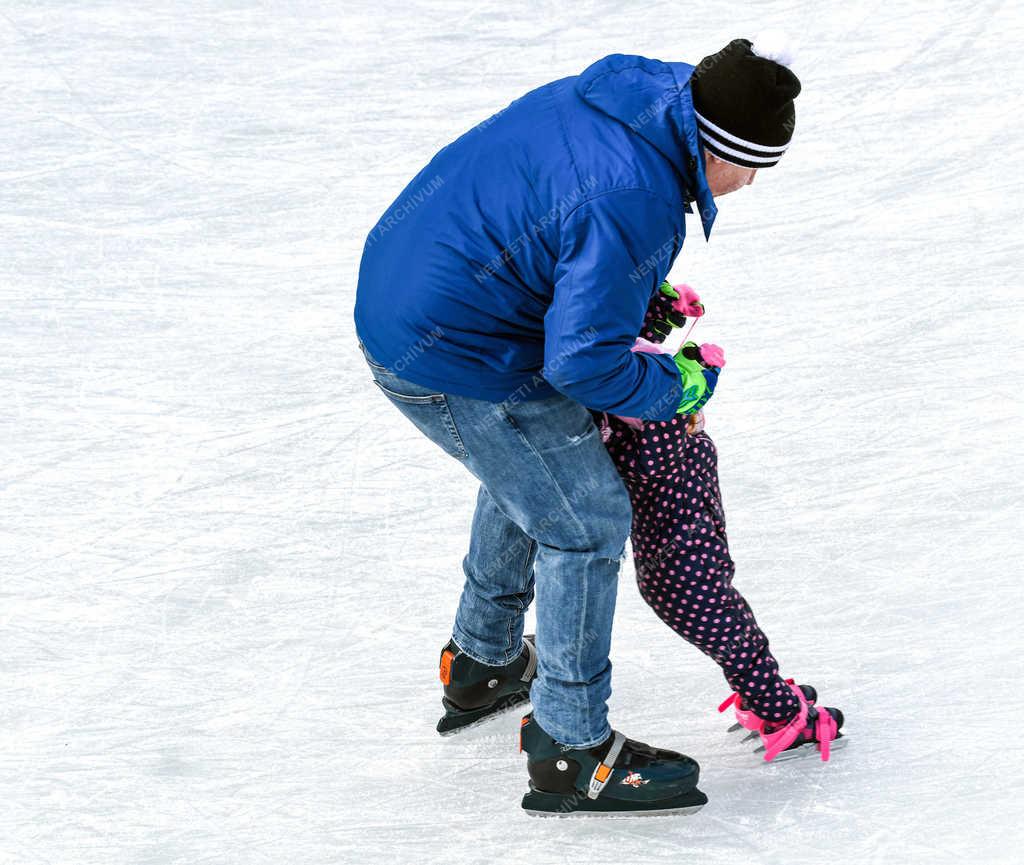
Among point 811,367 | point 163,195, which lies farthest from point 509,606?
point 163,195

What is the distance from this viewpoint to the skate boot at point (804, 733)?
299 centimetres

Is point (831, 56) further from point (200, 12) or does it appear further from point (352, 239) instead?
point (200, 12)

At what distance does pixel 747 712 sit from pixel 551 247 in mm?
1175

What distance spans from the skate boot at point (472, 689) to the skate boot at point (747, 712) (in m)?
0.45

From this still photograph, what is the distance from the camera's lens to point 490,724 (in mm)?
3211

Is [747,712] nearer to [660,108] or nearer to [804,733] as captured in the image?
[804,733]

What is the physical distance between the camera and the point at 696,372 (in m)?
2.57

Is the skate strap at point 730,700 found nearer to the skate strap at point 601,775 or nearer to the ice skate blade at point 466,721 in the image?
the skate strap at point 601,775

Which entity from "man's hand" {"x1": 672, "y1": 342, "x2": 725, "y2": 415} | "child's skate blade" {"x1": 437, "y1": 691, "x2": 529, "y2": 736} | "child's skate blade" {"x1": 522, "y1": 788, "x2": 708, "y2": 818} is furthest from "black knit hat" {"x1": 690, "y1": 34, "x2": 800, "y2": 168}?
"child's skate blade" {"x1": 437, "y1": 691, "x2": 529, "y2": 736}

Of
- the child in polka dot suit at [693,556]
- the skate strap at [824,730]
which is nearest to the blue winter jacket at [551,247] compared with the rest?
the child in polka dot suit at [693,556]

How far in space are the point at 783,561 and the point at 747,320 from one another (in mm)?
1034

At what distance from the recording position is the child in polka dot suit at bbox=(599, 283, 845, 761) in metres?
2.75

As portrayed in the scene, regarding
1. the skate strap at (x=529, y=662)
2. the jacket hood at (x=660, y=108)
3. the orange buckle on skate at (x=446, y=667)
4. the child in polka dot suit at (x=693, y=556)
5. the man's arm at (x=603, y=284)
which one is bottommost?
the skate strap at (x=529, y=662)

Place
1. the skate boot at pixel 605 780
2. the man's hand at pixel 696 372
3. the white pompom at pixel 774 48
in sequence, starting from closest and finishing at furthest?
the white pompom at pixel 774 48 → the man's hand at pixel 696 372 → the skate boot at pixel 605 780
